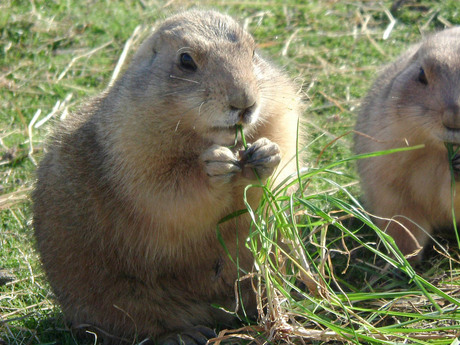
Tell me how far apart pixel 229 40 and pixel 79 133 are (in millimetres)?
1327

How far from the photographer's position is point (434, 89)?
4438 millimetres

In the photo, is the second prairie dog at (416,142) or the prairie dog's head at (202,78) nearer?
the prairie dog's head at (202,78)

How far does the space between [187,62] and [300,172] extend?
97 centimetres

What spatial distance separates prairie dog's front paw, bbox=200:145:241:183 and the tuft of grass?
23 centimetres

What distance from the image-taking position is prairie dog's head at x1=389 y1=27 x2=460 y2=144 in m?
4.22

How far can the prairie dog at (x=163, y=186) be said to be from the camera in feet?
12.9

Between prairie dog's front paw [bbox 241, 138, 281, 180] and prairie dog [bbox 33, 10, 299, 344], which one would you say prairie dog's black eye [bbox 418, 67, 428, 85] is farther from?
prairie dog's front paw [bbox 241, 138, 281, 180]

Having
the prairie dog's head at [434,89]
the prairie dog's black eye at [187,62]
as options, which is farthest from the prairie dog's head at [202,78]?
the prairie dog's head at [434,89]

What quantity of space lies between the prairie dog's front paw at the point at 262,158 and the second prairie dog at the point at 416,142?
1.10 meters

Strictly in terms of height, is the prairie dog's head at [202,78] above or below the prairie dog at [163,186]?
above

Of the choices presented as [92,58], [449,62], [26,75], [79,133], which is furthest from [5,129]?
[449,62]

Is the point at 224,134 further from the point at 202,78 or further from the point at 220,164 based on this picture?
the point at 202,78

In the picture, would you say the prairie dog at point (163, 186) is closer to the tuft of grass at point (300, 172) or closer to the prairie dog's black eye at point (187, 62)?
the prairie dog's black eye at point (187, 62)

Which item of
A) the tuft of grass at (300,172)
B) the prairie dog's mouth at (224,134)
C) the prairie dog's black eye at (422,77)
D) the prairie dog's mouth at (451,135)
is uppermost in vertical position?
the prairie dog's mouth at (224,134)
